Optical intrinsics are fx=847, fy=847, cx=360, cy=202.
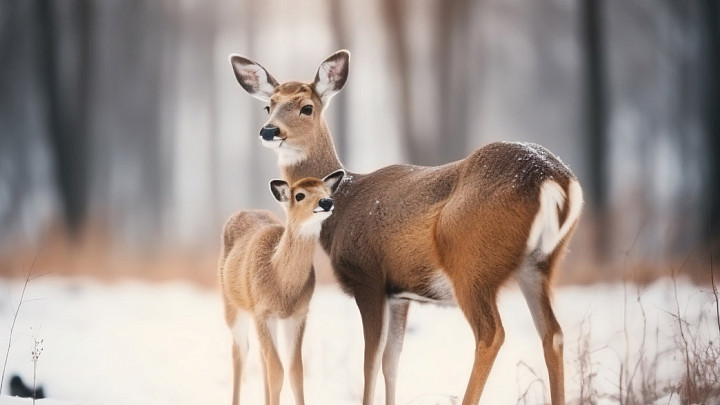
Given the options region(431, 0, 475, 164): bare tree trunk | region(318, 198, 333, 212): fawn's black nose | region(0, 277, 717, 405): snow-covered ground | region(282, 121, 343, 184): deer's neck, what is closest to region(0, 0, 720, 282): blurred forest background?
region(431, 0, 475, 164): bare tree trunk

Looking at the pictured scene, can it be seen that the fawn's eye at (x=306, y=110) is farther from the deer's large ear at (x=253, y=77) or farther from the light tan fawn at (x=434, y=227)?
the deer's large ear at (x=253, y=77)

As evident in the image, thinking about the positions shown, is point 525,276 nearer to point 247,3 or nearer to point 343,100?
point 343,100

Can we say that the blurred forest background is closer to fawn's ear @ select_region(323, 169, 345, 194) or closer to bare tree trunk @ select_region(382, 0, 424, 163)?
bare tree trunk @ select_region(382, 0, 424, 163)

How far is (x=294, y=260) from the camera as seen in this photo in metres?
3.14

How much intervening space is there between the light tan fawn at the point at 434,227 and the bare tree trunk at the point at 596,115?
1.04 m

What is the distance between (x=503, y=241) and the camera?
283 centimetres

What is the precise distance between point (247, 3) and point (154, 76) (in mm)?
577

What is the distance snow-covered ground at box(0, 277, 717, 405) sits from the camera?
369 centimetres

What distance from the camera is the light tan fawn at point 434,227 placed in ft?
9.34

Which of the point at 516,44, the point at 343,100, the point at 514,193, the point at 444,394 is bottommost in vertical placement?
the point at 444,394

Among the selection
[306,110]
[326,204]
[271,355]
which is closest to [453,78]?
[306,110]

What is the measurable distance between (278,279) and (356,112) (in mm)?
1129

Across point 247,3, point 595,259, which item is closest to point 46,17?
point 247,3

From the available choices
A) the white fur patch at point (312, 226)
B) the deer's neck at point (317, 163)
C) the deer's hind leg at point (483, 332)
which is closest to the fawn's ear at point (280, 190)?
the white fur patch at point (312, 226)
